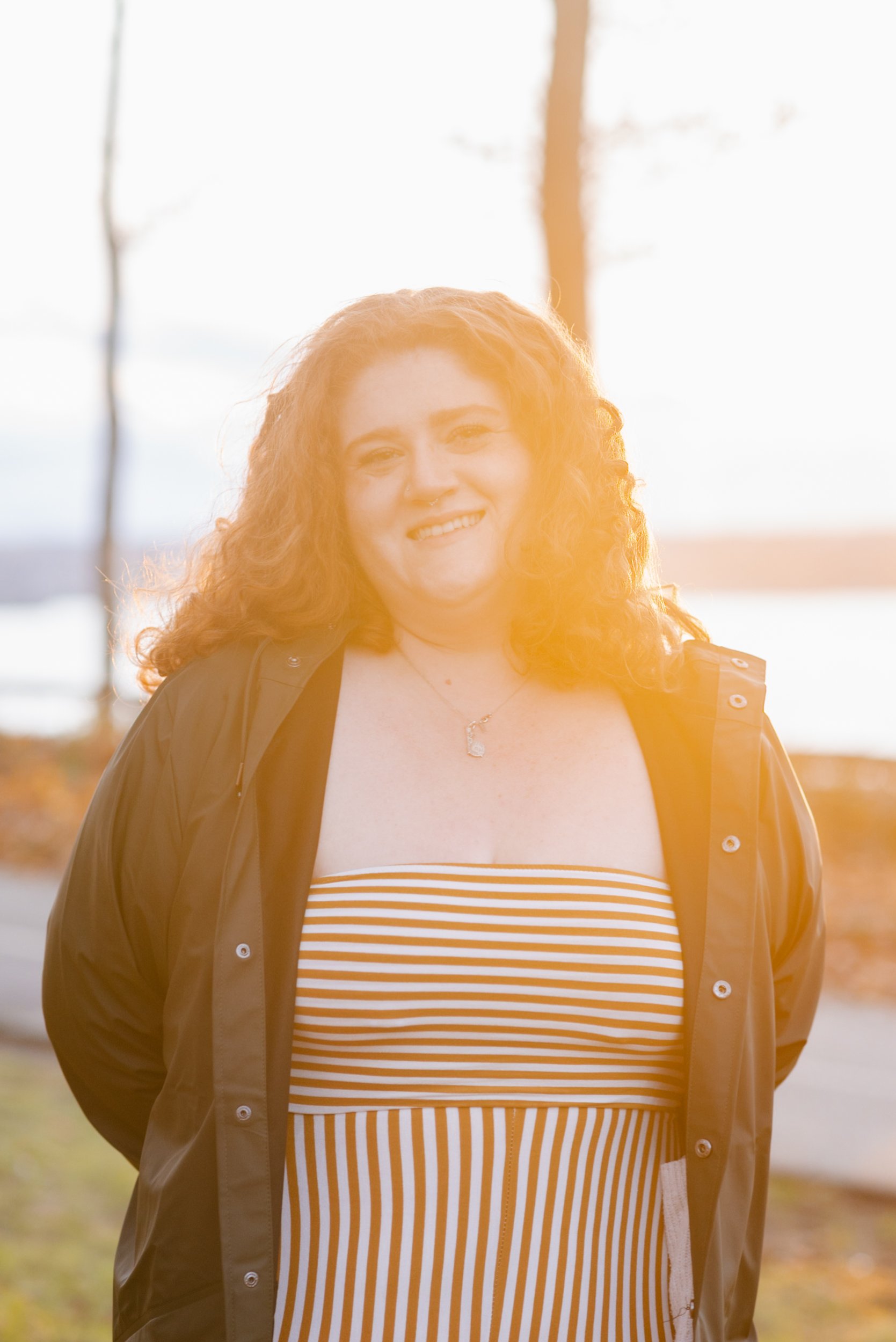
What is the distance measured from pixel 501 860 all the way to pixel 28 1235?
9.09 ft

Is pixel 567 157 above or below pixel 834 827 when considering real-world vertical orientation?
above

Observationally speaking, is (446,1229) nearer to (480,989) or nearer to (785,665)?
(480,989)

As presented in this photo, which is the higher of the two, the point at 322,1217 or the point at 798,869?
the point at 798,869

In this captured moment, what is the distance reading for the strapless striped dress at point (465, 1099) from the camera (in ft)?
6.91

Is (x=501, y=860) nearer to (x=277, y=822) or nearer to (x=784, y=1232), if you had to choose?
(x=277, y=822)

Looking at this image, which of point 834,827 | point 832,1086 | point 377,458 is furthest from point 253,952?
point 834,827

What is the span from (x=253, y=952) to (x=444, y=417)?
1016mm

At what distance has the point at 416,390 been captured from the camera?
241 cm

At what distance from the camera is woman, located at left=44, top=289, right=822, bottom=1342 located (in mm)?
2107

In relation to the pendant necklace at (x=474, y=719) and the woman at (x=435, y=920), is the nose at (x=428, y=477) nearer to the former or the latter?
the woman at (x=435, y=920)

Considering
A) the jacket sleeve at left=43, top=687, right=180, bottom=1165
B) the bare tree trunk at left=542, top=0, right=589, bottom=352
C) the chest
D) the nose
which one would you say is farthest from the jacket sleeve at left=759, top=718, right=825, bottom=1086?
the bare tree trunk at left=542, top=0, right=589, bottom=352

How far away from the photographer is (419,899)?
2148mm

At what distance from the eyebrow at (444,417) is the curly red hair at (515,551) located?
0.05 metres

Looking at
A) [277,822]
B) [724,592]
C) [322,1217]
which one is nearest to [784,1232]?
[322,1217]
